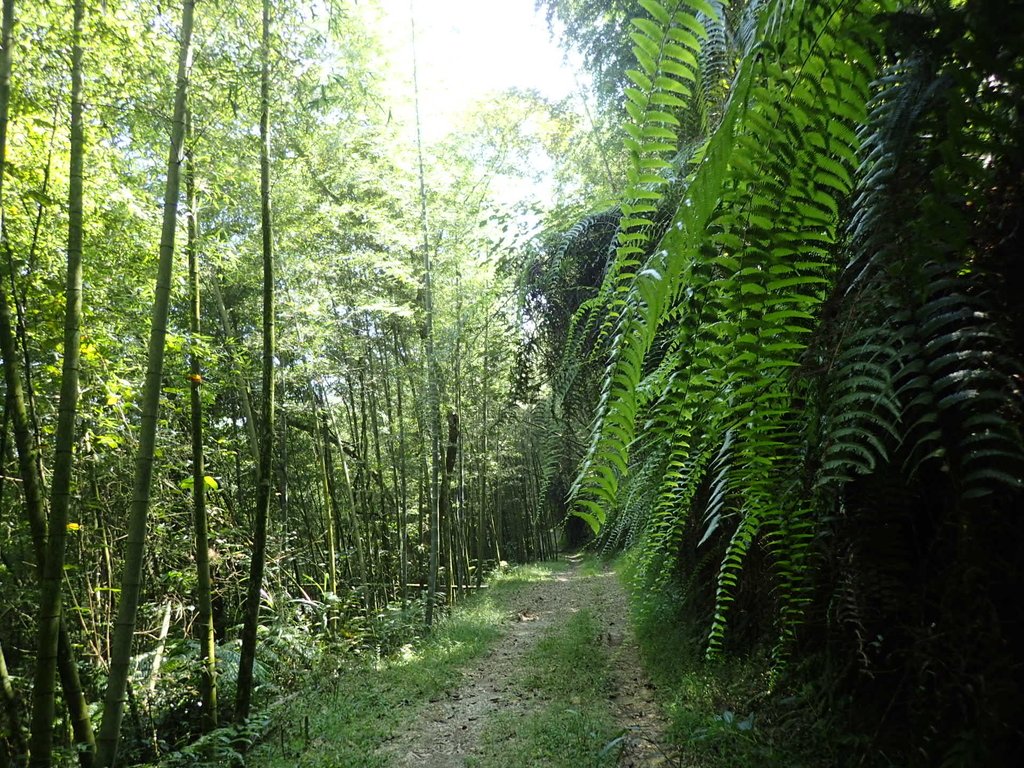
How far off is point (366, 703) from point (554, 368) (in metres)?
4.09

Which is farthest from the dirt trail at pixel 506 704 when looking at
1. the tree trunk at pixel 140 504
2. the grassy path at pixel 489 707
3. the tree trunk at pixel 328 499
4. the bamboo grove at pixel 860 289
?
the bamboo grove at pixel 860 289

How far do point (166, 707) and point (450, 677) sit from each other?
2742 millimetres

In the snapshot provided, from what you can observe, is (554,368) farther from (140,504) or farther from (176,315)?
(176,315)

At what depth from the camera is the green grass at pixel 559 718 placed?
13.3 ft

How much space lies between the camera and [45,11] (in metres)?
3.75

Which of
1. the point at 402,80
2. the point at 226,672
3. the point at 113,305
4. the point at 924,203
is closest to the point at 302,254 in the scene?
the point at 402,80

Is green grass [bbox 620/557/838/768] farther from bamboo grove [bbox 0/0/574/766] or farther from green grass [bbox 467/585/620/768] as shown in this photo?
bamboo grove [bbox 0/0/574/766]

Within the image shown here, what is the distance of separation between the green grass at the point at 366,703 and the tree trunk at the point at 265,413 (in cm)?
59

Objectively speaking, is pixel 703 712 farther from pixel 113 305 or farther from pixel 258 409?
pixel 258 409

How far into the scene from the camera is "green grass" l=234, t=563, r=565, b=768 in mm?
4680

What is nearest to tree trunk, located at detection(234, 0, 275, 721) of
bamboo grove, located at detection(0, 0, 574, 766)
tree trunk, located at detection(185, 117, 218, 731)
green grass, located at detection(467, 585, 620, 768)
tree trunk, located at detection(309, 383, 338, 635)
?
bamboo grove, located at detection(0, 0, 574, 766)

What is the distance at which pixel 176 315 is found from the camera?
6828 mm

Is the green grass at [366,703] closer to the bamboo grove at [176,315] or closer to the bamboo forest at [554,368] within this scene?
the bamboo forest at [554,368]

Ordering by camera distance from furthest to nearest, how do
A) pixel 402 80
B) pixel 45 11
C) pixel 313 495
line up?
pixel 313 495, pixel 402 80, pixel 45 11
